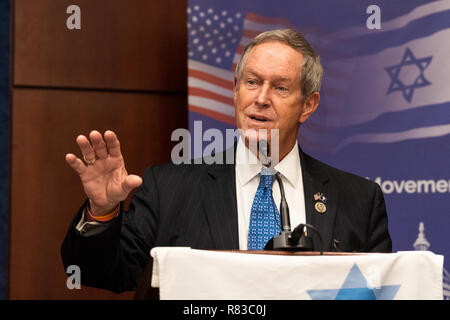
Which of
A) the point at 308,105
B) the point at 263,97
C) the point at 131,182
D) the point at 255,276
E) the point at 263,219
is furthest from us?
the point at 308,105

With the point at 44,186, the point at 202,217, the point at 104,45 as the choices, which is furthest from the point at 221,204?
the point at 104,45

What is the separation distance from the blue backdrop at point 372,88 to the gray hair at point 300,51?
3.32ft

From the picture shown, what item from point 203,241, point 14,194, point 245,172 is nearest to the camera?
point 203,241

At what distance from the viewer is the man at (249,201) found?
6.98ft

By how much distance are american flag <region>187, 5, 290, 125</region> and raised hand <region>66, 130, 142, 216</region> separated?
6.20ft

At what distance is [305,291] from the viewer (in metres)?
1.54

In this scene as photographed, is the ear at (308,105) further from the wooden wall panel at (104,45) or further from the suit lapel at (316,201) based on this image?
the wooden wall panel at (104,45)

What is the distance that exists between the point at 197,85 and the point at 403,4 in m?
1.23

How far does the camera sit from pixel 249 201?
2.42 m

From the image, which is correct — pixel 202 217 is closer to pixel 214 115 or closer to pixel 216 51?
pixel 214 115

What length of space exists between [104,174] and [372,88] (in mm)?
2260

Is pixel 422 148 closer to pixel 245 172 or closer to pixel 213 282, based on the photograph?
pixel 245 172

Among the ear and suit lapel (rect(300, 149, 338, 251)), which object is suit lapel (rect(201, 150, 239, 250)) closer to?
suit lapel (rect(300, 149, 338, 251))
